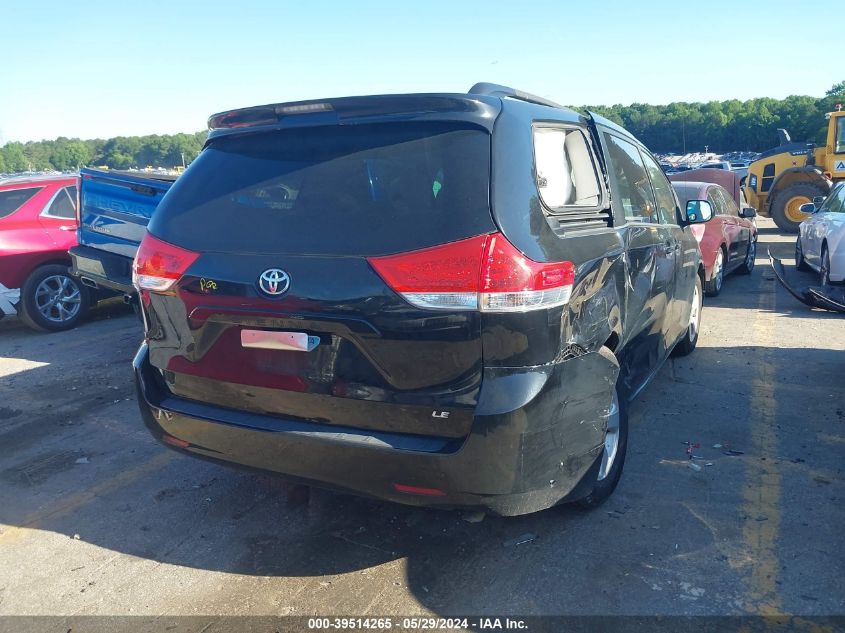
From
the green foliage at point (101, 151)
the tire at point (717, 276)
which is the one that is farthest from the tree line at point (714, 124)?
the tire at point (717, 276)

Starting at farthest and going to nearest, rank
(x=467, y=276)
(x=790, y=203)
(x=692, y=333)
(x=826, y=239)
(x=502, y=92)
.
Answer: (x=790, y=203), (x=826, y=239), (x=692, y=333), (x=502, y=92), (x=467, y=276)

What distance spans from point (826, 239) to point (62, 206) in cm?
958

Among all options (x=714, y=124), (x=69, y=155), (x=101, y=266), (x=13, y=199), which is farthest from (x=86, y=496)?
(x=714, y=124)

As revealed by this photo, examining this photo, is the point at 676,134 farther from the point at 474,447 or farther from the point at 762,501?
the point at 474,447

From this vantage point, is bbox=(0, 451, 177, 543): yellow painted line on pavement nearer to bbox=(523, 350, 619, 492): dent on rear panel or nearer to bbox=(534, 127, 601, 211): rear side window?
bbox=(523, 350, 619, 492): dent on rear panel

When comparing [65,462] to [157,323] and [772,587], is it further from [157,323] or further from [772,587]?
[772,587]

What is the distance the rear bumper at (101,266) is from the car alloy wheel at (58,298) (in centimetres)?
114

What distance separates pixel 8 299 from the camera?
26.7 ft

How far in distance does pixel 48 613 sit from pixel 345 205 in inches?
82.4

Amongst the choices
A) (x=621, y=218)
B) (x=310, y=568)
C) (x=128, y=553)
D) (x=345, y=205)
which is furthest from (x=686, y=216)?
(x=128, y=553)

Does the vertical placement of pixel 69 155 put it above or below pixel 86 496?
above

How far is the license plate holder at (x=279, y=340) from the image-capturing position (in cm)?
281

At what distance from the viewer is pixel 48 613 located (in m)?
2.92

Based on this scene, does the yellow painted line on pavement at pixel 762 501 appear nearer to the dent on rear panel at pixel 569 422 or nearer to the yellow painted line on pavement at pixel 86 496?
the dent on rear panel at pixel 569 422
